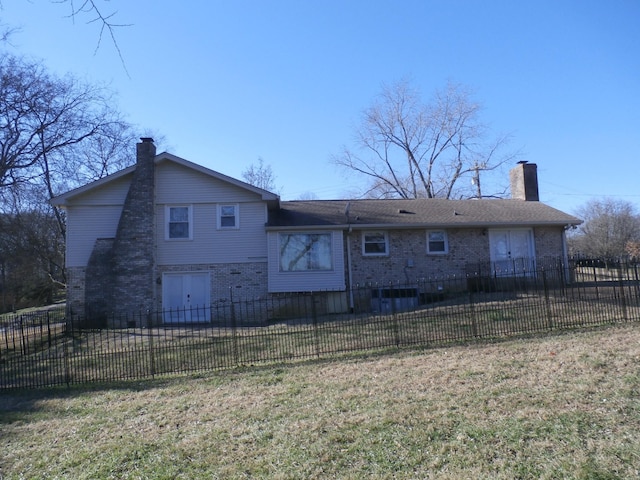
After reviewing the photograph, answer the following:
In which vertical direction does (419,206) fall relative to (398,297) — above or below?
above

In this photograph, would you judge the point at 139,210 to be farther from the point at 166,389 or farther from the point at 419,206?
the point at 419,206

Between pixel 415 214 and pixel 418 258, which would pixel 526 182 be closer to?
pixel 415 214

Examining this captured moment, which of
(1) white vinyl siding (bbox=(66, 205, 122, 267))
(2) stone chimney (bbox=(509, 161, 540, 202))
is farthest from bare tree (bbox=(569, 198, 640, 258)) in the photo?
(1) white vinyl siding (bbox=(66, 205, 122, 267))

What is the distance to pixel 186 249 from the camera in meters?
→ 17.1

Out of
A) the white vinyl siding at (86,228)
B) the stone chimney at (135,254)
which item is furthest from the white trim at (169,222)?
the white vinyl siding at (86,228)

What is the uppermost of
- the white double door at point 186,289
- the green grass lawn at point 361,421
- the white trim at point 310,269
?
the white trim at point 310,269

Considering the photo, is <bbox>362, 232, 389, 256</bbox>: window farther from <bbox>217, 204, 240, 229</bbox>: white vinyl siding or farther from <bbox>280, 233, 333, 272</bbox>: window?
<bbox>217, 204, 240, 229</bbox>: white vinyl siding

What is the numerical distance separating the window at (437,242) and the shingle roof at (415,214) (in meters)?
0.55

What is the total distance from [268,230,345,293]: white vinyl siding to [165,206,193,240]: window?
3.19m

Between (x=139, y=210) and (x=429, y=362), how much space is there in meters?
12.6

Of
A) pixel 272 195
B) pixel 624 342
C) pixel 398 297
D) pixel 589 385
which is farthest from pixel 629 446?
pixel 272 195

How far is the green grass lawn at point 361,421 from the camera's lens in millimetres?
4113

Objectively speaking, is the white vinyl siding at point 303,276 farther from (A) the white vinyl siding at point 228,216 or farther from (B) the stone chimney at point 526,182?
(B) the stone chimney at point 526,182

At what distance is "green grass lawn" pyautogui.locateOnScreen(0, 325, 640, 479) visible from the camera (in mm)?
4113
